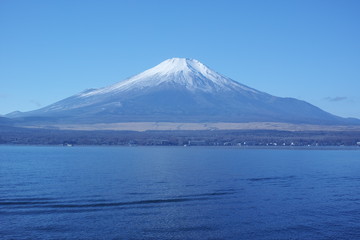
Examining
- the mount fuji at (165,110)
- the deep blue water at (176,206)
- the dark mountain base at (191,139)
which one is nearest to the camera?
the deep blue water at (176,206)

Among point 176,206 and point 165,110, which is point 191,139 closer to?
point 165,110

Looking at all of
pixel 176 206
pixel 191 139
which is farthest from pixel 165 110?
pixel 176 206

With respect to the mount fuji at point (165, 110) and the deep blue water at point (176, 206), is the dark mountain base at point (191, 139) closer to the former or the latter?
the mount fuji at point (165, 110)

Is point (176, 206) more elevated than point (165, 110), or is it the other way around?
point (165, 110)

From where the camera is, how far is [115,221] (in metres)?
22.5

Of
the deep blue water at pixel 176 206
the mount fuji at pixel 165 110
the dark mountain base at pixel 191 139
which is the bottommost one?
the deep blue water at pixel 176 206

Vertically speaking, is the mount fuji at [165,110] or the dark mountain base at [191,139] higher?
the mount fuji at [165,110]

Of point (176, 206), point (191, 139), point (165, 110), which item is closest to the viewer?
point (176, 206)

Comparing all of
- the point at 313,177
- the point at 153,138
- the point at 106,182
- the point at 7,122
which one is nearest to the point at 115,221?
the point at 106,182

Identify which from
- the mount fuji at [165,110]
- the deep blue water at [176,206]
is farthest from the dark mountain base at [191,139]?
the deep blue water at [176,206]

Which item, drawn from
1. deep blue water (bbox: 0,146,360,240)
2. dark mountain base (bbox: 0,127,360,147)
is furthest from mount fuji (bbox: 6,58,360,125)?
deep blue water (bbox: 0,146,360,240)

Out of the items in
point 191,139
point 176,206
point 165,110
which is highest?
point 165,110

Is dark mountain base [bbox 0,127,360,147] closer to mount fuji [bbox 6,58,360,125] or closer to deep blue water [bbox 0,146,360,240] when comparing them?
mount fuji [bbox 6,58,360,125]

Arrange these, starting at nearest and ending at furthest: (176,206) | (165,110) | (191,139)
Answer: (176,206), (191,139), (165,110)
